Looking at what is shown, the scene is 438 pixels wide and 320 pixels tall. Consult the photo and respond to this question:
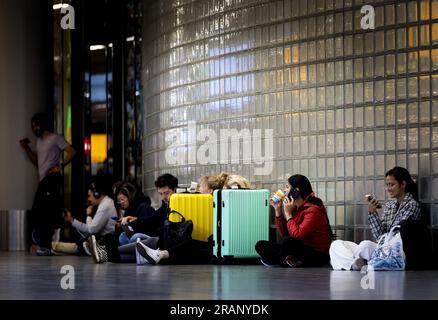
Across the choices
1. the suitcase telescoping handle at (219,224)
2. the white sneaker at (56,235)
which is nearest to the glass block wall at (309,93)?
the suitcase telescoping handle at (219,224)

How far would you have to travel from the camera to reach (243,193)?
946 centimetres

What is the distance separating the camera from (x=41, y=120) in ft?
43.1

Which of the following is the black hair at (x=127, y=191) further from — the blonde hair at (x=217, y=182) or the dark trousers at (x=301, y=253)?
the dark trousers at (x=301, y=253)

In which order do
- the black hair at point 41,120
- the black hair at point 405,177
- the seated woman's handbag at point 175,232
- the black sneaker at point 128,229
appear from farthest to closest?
1. the black hair at point 41,120
2. the black sneaker at point 128,229
3. the seated woman's handbag at point 175,232
4. the black hair at point 405,177

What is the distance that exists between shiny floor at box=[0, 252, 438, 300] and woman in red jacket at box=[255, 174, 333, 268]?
0.22 meters

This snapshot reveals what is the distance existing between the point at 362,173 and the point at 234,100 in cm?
211

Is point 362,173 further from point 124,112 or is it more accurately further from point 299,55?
point 124,112

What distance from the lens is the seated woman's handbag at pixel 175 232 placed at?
9.37 metres

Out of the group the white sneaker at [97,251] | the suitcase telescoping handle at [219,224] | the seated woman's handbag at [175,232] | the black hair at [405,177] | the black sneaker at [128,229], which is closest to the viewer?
the black hair at [405,177]

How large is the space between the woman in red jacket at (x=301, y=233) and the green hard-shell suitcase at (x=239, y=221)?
0.48 m

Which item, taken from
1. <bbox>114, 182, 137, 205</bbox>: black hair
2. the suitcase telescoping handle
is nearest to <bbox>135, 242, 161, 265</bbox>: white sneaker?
the suitcase telescoping handle

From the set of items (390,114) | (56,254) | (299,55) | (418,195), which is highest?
(299,55)

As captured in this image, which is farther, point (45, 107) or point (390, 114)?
point (45, 107)
